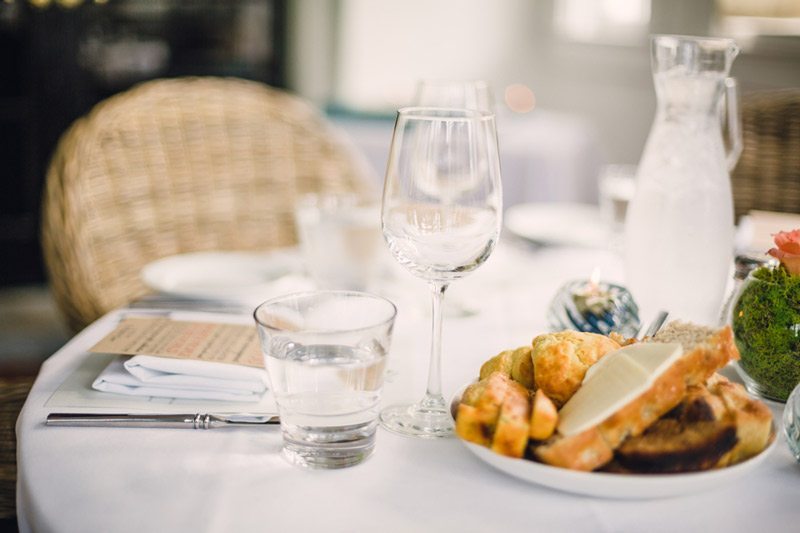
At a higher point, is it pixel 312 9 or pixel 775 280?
pixel 312 9

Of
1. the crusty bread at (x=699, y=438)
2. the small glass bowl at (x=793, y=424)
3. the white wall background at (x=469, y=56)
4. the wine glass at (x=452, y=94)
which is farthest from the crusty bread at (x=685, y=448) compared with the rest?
the white wall background at (x=469, y=56)

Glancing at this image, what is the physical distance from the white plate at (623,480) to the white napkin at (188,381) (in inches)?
9.9

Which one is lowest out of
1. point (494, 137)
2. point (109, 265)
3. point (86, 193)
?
point (109, 265)

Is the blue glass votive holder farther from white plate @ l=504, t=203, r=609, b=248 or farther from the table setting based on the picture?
white plate @ l=504, t=203, r=609, b=248

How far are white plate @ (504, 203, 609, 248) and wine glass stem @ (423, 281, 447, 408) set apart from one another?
698 millimetres

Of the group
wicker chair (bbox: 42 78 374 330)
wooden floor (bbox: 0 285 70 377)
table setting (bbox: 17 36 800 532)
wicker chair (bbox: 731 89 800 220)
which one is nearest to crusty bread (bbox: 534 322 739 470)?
table setting (bbox: 17 36 800 532)

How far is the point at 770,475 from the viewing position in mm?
656

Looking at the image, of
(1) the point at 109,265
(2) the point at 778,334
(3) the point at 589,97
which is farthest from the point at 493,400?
(3) the point at 589,97

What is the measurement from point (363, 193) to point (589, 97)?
249cm

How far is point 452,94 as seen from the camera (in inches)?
49.4

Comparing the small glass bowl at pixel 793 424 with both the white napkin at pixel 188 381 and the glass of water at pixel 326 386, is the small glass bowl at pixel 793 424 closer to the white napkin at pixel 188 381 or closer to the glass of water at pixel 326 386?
the glass of water at pixel 326 386

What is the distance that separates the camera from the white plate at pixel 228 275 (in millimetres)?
1040

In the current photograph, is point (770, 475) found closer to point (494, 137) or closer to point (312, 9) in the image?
point (494, 137)

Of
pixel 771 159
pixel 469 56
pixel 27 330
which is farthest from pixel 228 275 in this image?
pixel 469 56
